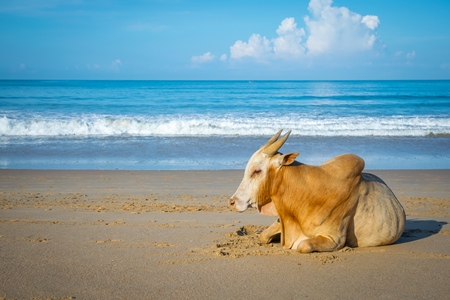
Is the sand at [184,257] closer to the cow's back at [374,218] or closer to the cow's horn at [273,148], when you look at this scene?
the cow's back at [374,218]

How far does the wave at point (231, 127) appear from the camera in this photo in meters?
23.8

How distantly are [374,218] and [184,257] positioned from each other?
216 cm

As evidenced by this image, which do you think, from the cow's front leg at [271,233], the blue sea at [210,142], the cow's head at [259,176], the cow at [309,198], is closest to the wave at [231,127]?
the blue sea at [210,142]

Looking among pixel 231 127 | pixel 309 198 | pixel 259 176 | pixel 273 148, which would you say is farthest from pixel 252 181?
pixel 231 127

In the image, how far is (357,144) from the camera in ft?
64.8

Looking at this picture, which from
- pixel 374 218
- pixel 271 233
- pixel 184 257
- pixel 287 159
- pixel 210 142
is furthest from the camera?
pixel 210 142

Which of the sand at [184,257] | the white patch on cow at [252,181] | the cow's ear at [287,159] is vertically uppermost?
the cow's ear at [287,159]

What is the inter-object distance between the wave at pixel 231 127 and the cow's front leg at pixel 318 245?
18.3m

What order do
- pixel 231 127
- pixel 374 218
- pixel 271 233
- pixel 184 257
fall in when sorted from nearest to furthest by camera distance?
pixel 184 257 → pixel 374 218 → pixel 271 233 → pixel 231 127

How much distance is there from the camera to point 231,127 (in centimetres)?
2639

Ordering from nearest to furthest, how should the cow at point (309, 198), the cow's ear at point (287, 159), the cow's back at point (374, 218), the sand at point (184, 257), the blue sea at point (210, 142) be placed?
the sand at point (184, 257)
the cow's ear at point (287, 159)
the cow at point (309, 198)
the cow's back at point (374, 218)
the blue sea at point (210, 142)

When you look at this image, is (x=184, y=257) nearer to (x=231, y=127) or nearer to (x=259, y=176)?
(x=259, y=176)

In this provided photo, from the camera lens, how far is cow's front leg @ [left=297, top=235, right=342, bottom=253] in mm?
5340

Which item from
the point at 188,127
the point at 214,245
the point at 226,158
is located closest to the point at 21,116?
the point at 188,127
